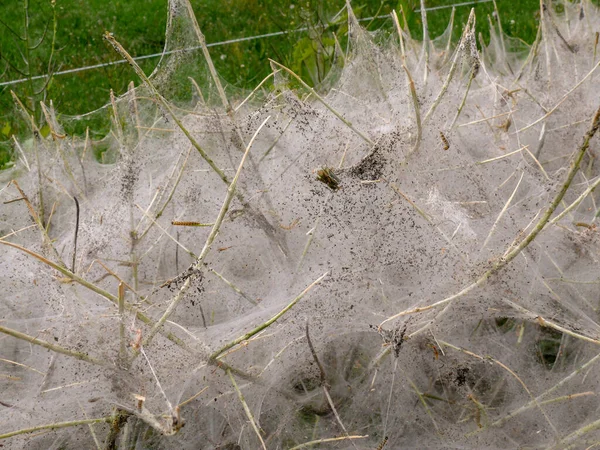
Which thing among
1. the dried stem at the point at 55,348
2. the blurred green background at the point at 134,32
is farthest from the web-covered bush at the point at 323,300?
the blurred green background at the point at 134,32

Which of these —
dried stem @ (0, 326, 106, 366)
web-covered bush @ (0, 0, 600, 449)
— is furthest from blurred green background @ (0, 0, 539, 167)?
dried stem @ (0, 326, 106, 366)

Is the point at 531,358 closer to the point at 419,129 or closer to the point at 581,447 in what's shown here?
the point at 581,447

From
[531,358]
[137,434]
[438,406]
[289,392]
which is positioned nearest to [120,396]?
[137,434]

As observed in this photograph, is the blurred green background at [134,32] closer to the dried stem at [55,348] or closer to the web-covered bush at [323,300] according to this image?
the web-covered bush at [323,300]

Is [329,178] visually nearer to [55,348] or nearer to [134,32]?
[55,348]

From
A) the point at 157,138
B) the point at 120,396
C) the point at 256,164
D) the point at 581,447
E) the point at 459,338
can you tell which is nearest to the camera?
the point at 120,396

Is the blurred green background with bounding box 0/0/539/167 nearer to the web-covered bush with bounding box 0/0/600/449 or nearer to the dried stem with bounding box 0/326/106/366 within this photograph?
the web-covered bush with bounding box 0/0/600/449
